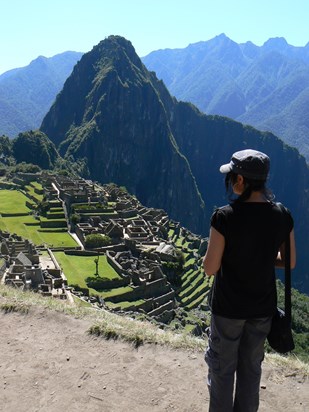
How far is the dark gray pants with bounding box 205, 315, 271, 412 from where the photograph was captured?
4004 mm

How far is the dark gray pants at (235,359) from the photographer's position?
4004 mm

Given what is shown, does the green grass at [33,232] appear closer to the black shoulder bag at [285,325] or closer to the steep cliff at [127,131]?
the black shoulder bag at [285,325]

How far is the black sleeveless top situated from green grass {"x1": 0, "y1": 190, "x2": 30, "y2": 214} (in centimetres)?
3787

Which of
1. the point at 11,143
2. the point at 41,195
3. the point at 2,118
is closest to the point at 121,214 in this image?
the point at 41,195

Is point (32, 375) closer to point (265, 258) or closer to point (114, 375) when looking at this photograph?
point (114, 375)

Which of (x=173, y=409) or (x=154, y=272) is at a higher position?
(x=173, y=409)

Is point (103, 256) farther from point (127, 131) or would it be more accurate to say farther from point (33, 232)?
point (127, 131)

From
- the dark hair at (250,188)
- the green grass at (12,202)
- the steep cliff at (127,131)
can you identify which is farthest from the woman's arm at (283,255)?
the steep cliff at (127,131)

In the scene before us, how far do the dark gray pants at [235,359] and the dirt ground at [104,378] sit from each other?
0.94m

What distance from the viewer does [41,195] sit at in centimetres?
4822

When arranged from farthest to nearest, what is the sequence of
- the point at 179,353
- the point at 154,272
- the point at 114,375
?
the point at 154,272, the point at 179,353, the point at 114,375

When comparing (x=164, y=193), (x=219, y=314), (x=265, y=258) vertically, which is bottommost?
(x=164, y=193)

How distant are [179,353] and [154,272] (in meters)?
21.4

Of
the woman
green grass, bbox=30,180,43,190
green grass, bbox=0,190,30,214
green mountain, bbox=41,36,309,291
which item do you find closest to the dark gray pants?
the woman
